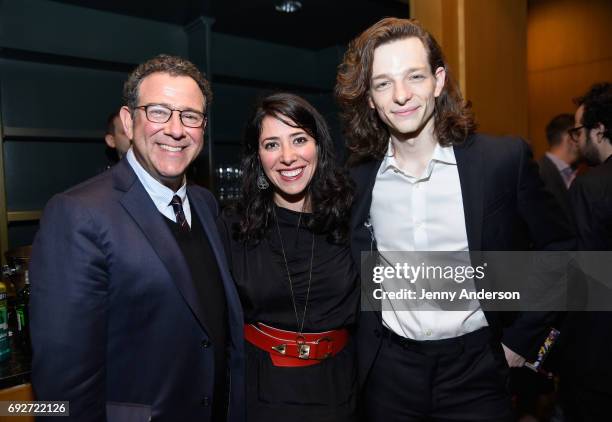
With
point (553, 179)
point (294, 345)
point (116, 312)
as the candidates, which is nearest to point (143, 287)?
point (116, 312)

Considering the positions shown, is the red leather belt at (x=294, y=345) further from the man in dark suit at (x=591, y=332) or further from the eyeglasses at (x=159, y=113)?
the man in dark suit at (x=591, y=332)

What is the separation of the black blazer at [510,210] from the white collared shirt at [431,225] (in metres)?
0.04

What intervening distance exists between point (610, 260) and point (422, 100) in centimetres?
135

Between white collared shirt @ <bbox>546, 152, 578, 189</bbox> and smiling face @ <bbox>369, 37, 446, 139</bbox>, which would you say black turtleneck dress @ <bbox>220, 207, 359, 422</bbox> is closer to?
smiling face @ <bbox>369, 37, 446, 139</bbox>

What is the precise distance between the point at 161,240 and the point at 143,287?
0.15 m

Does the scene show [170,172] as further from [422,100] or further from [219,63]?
[219,63]

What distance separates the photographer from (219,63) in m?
4.15

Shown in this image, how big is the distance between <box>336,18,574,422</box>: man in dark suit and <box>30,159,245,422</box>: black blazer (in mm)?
703

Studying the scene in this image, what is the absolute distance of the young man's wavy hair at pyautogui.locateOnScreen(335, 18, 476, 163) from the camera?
169 cm

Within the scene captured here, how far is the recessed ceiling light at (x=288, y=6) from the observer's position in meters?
3.48

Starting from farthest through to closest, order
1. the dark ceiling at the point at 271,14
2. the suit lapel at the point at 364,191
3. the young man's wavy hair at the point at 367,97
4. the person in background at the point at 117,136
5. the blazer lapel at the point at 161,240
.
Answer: the dark ceiling at the point at 271,14, the person in background at the point at 117,136, the suit lapel at the point at 364,191, the young man's wavy hair at the point at 367,97, the blazer lapel at the point at 161,240

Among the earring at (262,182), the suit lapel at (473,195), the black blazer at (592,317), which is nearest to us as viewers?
the suit lapel at (473,195)

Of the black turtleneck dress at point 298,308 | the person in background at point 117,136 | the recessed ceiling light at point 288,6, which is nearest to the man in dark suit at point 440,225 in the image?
the black turtleneck dress at point 298,308

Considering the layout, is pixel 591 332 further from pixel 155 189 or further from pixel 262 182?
pixel 155 189
